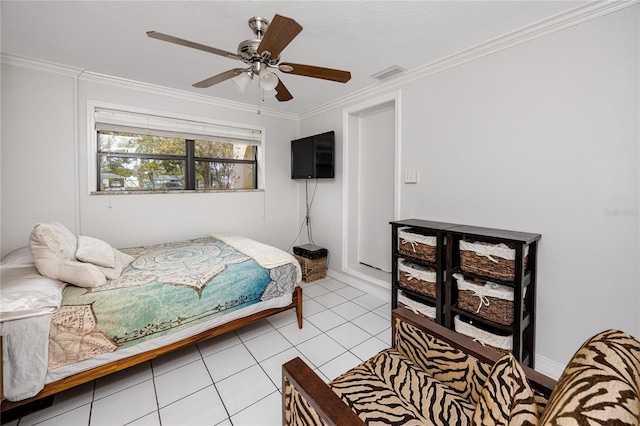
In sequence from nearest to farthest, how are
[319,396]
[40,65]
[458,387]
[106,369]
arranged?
[319,396]
[458,387]
[106,369]
[40,65]

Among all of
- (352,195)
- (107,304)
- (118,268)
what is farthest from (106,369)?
(352,195)

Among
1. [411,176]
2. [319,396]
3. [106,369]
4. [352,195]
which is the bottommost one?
[106,369]

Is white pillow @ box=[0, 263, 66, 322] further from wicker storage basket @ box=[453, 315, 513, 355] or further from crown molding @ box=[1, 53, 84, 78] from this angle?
wicker storage basket @ box=[453, 315, 513, 355]

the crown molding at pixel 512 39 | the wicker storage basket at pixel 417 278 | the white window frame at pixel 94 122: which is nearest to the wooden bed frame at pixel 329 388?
the wicker storage basket at pixel 417 278

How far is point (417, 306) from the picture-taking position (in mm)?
2402

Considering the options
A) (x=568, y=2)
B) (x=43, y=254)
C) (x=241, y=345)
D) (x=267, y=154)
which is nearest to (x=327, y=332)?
(x=241, y=345)

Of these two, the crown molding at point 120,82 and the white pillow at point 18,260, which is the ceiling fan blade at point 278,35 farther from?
the white pillow at point 18,260

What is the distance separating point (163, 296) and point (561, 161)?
2.92 metres

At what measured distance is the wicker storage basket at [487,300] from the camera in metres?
1.85

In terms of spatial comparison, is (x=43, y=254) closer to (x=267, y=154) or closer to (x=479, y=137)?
(x=267, y=154)

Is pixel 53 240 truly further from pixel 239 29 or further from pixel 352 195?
pixel 352 195

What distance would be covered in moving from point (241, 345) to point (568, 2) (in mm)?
3396

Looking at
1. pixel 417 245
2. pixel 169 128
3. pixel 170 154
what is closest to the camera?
pixel 417 245

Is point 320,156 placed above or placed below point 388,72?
below
